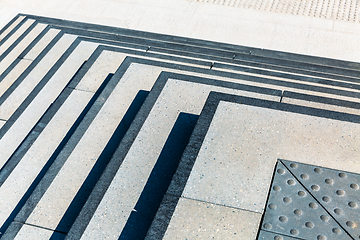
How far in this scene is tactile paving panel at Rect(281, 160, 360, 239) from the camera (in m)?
3.82

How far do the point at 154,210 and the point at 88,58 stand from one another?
5.04 metres

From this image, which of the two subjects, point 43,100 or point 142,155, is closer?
point 142,155

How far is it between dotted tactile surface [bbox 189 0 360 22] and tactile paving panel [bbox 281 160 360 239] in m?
8.82

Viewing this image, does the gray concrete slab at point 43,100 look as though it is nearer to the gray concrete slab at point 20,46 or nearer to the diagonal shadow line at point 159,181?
the gray concrete slab at point 20,46

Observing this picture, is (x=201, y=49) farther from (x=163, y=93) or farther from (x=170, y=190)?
(x=170, y=190)

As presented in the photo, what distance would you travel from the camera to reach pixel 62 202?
4867mm

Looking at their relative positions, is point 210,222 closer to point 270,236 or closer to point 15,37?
point 270,236

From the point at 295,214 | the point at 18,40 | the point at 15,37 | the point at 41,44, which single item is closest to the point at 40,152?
the point at 295,214

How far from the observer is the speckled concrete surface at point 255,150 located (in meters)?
4.09

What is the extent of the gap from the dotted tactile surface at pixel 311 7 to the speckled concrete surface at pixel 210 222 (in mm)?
9673

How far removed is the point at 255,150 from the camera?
4484 millimetres

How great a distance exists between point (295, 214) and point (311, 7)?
10.0 metres

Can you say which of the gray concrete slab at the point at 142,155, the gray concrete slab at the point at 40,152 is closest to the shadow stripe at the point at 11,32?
the gray concrete slab at the point at 40,152

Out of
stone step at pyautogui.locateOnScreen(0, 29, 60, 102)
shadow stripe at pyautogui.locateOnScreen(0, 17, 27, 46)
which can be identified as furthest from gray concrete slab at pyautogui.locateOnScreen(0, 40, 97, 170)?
shadow stripe at pyautogui.locateOnScreen(0, 17, 27, 46)
